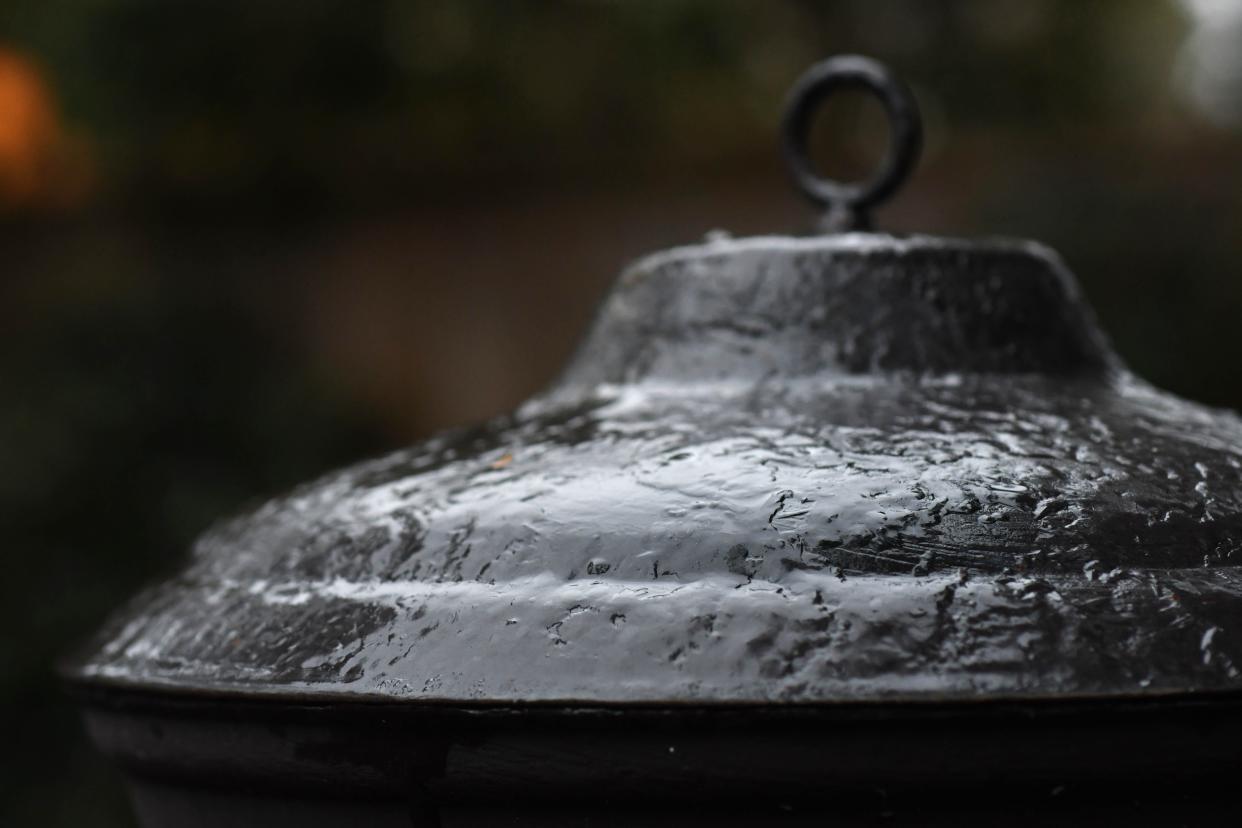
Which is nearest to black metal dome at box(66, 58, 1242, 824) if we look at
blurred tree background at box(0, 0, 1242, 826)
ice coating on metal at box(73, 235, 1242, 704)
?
ice coating on metal at box(73, 235, 1242, 704)

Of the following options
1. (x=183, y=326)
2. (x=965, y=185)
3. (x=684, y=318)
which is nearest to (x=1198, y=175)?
(x=965, y=185)

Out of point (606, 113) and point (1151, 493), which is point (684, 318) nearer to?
point (1151, 493)

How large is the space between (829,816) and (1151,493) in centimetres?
36

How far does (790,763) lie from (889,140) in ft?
2.53

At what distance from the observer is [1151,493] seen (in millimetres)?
1131

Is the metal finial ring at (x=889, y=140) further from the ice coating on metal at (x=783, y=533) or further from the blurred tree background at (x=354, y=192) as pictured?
the blurred tree background at (x=354, y=192)

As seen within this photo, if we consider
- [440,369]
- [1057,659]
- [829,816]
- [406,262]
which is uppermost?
[1057,659]

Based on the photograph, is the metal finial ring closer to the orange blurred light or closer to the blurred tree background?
the blurred tree background

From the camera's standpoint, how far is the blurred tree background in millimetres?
5945

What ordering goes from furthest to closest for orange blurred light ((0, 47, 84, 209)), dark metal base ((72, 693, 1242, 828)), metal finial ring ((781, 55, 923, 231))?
orange blurred light ((0, 47, 84, 209)), metal finial ring ((781, 55, 923, 231)), dark metal base ((72, 693, 1242, 828))

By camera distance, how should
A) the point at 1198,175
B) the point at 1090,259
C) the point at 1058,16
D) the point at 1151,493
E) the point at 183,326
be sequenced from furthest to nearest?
the point at 1058,16 → the point at 183,326 → the point at 1198,175 → the point at 1090,259 → the point at 1151,493

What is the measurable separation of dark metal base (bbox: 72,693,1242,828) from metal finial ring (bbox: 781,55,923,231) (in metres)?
0.73

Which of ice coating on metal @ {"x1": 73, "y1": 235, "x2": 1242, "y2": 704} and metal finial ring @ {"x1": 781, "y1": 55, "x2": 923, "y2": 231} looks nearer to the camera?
ice coating on metal @ {"x1": 73, "y1": 235, "x2": 1242, "y2": 704}

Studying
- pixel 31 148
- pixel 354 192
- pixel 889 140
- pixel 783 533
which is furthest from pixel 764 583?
pixel 31 148
